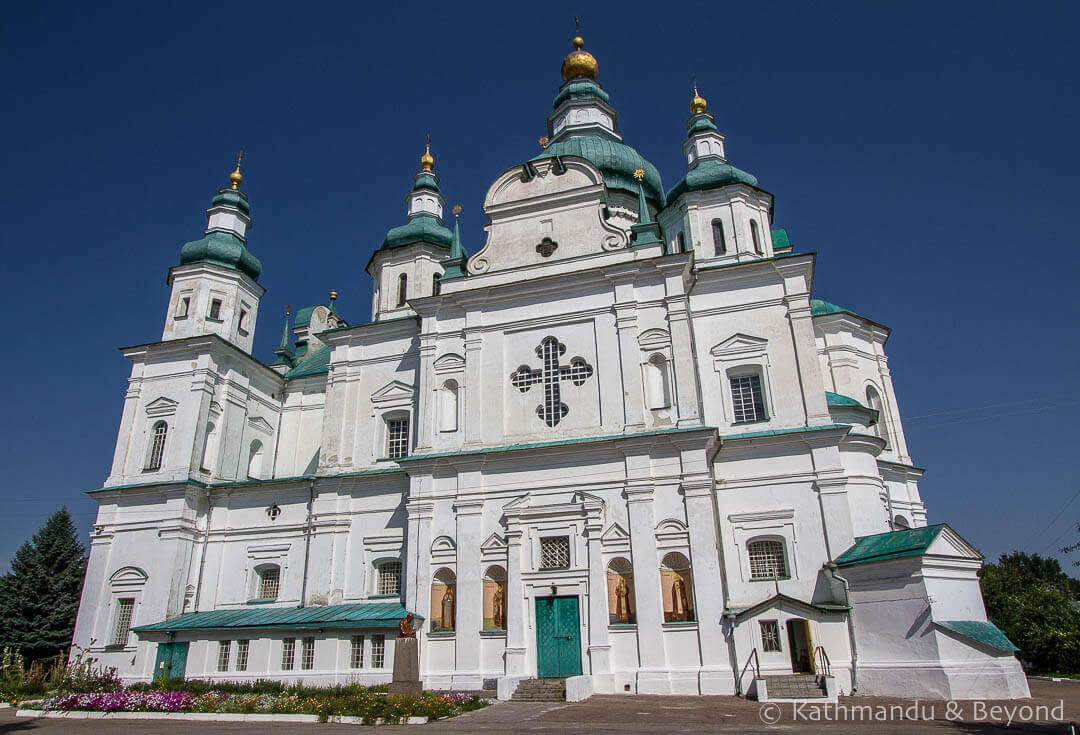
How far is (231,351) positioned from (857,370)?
2325 centimetres

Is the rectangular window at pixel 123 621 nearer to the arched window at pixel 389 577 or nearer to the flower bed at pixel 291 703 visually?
the flower bed at pixel 291 703

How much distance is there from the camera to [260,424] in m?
28.8

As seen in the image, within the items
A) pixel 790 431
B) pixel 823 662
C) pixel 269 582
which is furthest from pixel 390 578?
pixel 790 431

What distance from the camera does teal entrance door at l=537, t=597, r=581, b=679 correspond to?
18203mm

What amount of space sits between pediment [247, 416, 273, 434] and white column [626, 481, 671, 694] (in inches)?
638

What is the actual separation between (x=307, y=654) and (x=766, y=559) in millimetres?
12924

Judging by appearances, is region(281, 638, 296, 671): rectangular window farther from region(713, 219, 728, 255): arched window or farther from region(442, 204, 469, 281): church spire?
region(713, 219, 728, 255): arched window

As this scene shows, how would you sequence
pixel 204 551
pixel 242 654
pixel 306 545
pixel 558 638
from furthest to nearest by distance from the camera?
pixel 204 551 → pixel 306 545 → pixel 242 654 → pixel 558 638

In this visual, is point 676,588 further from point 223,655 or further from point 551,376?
point 223,655

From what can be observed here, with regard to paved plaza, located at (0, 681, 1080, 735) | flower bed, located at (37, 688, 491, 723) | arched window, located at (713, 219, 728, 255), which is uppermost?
arched window, located at (713, 219, 728, 255)

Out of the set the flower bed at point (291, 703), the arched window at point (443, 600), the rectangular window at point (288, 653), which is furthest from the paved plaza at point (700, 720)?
the rectangular window at point (288, 653)

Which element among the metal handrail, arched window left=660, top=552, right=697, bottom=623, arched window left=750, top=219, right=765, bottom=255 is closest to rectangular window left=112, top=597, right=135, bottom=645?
arched window left=660, top=552, right=697, bottom=623

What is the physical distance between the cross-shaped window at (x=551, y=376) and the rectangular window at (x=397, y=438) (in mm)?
4790

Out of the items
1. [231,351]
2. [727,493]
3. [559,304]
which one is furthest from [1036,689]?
[231,351]
